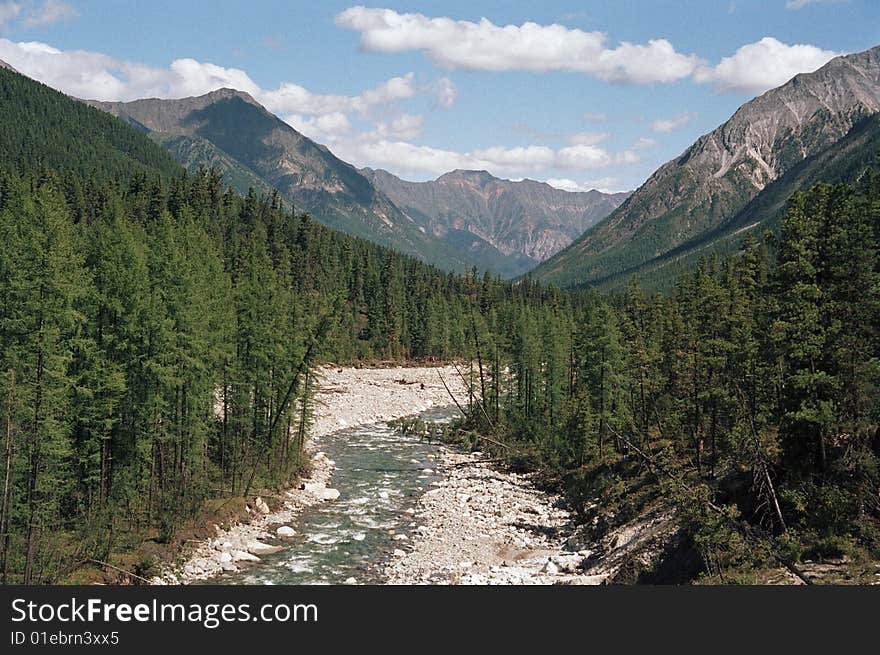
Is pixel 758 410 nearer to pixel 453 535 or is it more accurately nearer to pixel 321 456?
pixel 453 535

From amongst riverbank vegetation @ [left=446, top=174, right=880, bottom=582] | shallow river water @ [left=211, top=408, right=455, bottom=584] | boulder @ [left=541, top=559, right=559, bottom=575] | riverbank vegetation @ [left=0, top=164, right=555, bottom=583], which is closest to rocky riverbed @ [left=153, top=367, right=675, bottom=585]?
boulder @ [left=541, top=559, right=559, bottom=575]

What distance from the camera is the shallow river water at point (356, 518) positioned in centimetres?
3016

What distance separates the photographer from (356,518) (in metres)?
39.0

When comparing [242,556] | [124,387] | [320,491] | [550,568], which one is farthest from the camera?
[320,491]

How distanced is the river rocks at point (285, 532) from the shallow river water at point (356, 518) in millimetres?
386

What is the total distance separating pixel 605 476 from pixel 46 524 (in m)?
29.8

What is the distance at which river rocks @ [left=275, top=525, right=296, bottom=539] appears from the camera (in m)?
35.3

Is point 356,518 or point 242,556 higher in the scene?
point 242,556

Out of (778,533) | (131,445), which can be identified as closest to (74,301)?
(131,445)

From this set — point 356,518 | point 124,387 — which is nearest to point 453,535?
point 356,518

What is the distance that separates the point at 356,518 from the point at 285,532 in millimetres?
4789

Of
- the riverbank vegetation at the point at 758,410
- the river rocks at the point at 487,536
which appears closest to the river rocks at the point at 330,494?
the river rocks at the point at 487,536

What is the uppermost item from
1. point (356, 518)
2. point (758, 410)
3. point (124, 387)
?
point (124, 387)

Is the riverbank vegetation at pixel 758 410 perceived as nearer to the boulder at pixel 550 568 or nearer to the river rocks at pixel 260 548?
the boulder at pixel 550 568
